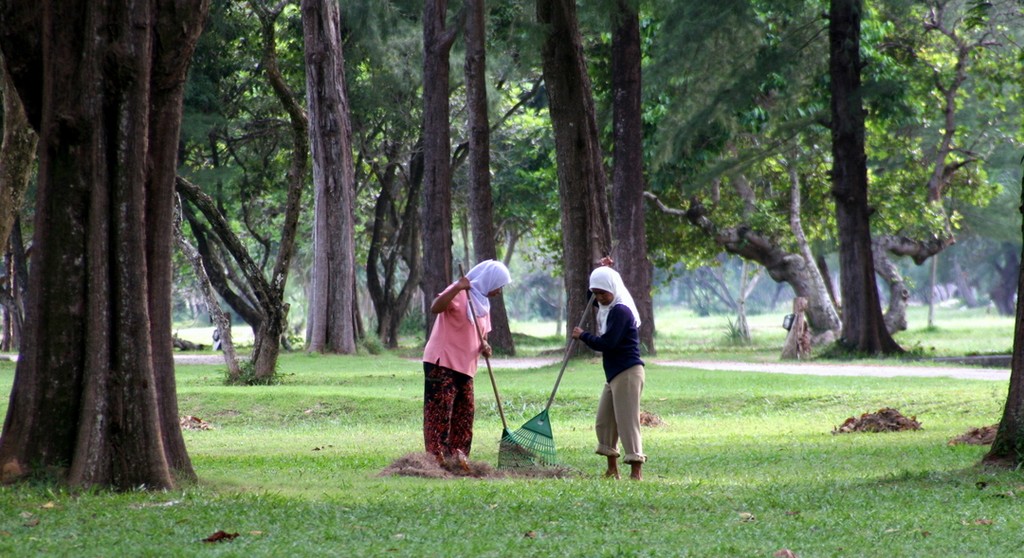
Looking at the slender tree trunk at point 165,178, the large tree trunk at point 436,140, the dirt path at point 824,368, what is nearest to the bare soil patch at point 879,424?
the dirt path at point 824,368

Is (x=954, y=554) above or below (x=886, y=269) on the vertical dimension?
below

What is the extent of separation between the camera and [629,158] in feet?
87.6

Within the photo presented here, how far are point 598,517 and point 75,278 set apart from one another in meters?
3.63

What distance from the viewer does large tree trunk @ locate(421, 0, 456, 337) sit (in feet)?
94.0

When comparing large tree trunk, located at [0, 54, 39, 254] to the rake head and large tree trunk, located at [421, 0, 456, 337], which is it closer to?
the rake head

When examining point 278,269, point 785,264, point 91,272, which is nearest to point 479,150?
point 278,269

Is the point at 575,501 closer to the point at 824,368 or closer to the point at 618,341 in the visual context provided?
the point at 618,341

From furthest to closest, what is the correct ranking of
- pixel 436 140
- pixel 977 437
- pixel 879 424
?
1. pixel 436 140
2. pixel 879 424
3. pixel 977 437

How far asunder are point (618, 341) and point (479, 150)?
18.4 meters

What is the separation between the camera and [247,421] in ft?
54.2

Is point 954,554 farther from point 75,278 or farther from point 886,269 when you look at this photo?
point 886,269

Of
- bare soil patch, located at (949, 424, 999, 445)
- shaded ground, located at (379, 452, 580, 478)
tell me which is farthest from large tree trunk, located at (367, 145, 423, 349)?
shaded ground, located at (379, 452, 580, 478)

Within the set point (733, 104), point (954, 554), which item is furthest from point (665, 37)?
point (954, 554)

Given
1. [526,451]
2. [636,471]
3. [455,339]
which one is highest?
[455,339]
